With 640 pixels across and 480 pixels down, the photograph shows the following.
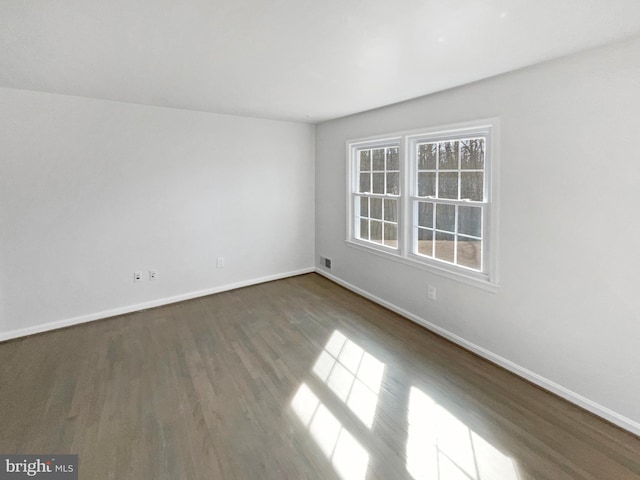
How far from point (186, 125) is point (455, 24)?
3228 mm

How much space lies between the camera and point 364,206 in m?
4.35

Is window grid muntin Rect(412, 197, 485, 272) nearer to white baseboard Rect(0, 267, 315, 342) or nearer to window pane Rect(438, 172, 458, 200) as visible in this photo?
window pane Rect(438, 172, 458, 200)

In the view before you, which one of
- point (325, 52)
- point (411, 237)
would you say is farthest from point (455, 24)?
point (411, 237)

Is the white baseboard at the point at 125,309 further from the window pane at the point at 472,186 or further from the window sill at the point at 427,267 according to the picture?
the window pane at the point at 472,186

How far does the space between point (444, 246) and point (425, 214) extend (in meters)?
0.41

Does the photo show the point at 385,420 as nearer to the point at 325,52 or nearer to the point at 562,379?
the point at 562,379

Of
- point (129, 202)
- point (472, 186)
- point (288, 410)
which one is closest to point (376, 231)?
point (472, 186)

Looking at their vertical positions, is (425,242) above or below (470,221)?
below

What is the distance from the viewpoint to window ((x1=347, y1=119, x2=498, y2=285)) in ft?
9.16

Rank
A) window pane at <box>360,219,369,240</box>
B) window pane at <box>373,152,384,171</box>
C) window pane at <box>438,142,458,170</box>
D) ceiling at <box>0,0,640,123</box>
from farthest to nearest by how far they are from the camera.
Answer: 1. window pane at <box>360,219,369,240</box>
2. window pane at <box>373,152,384,171</box>
3. window pane at <box>438,142,458,170</box>
4. ceiling at <box>0,0,640,123</box>

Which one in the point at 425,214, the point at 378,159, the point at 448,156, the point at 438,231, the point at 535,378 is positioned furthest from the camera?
the point at 378,159

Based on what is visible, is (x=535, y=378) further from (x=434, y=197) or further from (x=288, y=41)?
(x=288, y=41)

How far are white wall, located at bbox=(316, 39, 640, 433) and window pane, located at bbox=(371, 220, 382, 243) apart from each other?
1290 mm

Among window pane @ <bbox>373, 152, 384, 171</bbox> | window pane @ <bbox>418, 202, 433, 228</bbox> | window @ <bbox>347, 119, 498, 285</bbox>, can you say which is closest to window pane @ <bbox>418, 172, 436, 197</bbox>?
window @ <bbox>347, 119, 498, 285</bbox>
